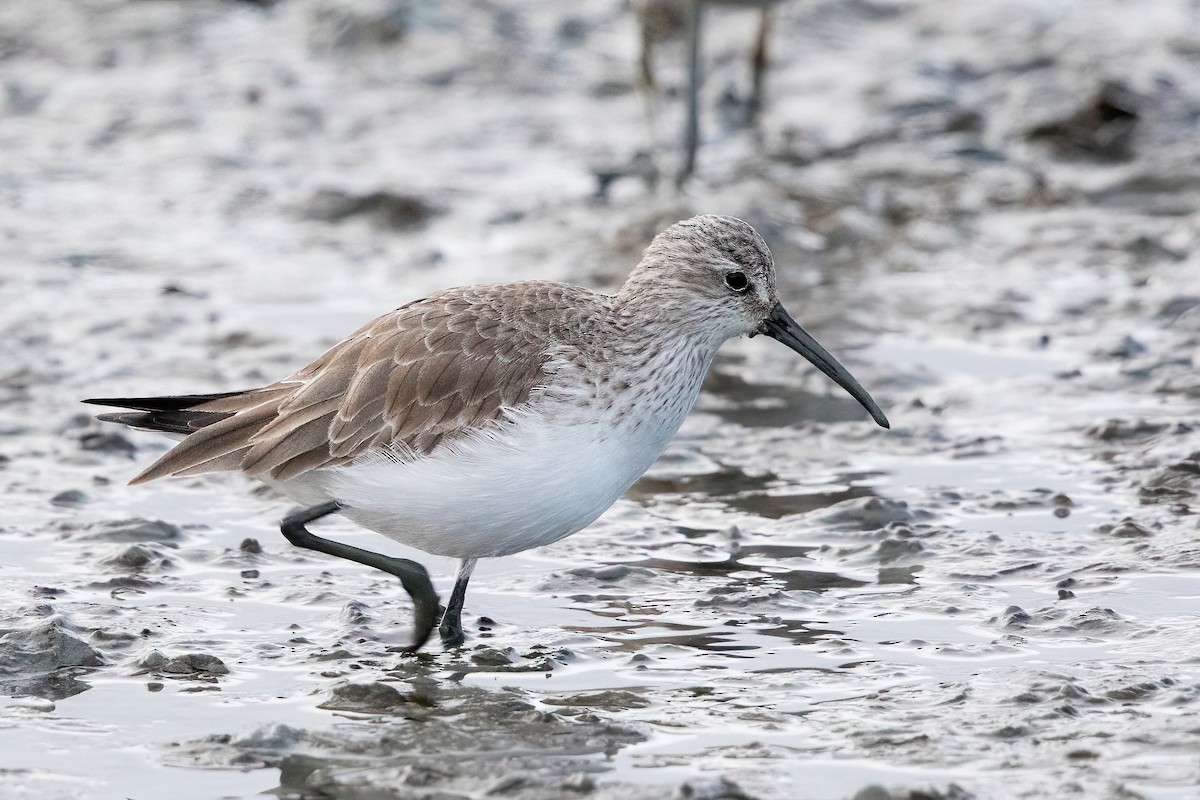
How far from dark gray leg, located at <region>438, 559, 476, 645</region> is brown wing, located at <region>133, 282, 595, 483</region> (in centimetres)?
54

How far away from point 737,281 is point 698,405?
2504 mm

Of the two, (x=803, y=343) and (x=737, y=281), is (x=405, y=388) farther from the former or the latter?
(x=803, y=343)

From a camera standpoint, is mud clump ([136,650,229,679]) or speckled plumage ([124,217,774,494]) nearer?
mud clump ([136,650,229,679])

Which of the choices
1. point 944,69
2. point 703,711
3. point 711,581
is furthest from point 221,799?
point 944,69

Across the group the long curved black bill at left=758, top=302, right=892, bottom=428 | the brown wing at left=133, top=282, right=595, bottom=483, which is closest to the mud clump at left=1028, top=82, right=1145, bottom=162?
the long curved black bill at left=758, top=302, right=892, bottom=428

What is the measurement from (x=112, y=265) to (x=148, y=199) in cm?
139

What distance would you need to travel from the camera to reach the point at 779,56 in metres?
15.1

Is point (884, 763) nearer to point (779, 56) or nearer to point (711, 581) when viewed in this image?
point (711, 581)

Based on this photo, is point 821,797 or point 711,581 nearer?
point 821,797

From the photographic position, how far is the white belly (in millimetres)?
5738

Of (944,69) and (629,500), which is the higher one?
(944,69)

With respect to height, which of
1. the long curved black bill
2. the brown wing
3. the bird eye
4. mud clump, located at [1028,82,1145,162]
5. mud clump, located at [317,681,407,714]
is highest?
mud clump, located at [1028,82,1145,162]

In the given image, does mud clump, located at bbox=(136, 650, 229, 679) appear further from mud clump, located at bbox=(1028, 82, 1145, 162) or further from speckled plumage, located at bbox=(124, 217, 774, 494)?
mud clump, located at bbox=(1028, 82, 1145, 162)

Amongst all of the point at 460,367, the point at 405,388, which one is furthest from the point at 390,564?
the point at 460,367
